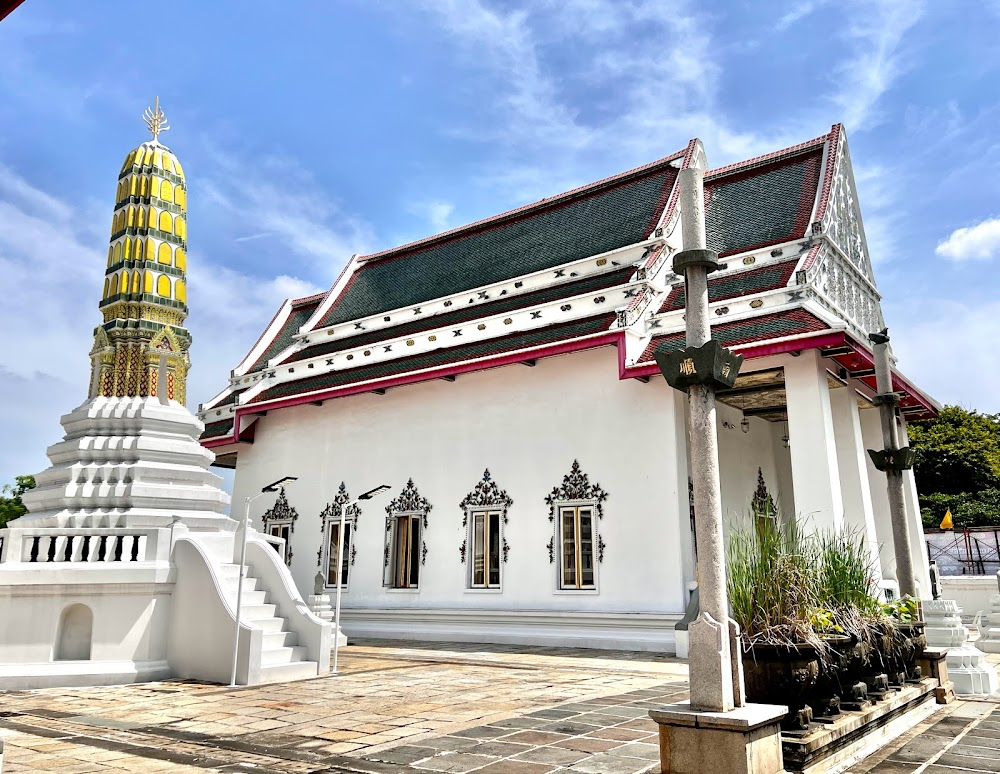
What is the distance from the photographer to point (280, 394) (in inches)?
623

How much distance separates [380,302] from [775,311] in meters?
9.01

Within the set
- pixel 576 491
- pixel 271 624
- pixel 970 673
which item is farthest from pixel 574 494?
pixel 970 673

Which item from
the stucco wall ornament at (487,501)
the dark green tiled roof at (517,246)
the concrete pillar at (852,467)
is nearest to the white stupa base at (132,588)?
the stucco wall ornament at (487,501)

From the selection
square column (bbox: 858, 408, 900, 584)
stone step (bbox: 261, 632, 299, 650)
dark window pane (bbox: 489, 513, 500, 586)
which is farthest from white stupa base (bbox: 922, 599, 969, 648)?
stone step (bbox: 261, 632, 299, 650)

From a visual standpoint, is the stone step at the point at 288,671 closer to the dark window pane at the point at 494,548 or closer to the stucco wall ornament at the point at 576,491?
the dark window pane at the point at 494,548

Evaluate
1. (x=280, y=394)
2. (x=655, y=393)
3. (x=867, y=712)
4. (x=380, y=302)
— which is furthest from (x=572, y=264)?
(x=867, y=712)

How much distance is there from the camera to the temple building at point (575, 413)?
1109 cm

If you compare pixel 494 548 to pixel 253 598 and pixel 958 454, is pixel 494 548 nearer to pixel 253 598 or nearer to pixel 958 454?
pixel 253 598

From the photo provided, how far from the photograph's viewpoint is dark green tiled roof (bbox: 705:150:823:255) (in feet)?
40.9

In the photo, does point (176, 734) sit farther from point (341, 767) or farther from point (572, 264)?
point (572, 264)

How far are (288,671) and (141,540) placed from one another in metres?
2.27

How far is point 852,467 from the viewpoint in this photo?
1137cm

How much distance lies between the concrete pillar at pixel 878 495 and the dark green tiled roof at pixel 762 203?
12.3 feet

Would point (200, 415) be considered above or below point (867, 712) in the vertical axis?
above
